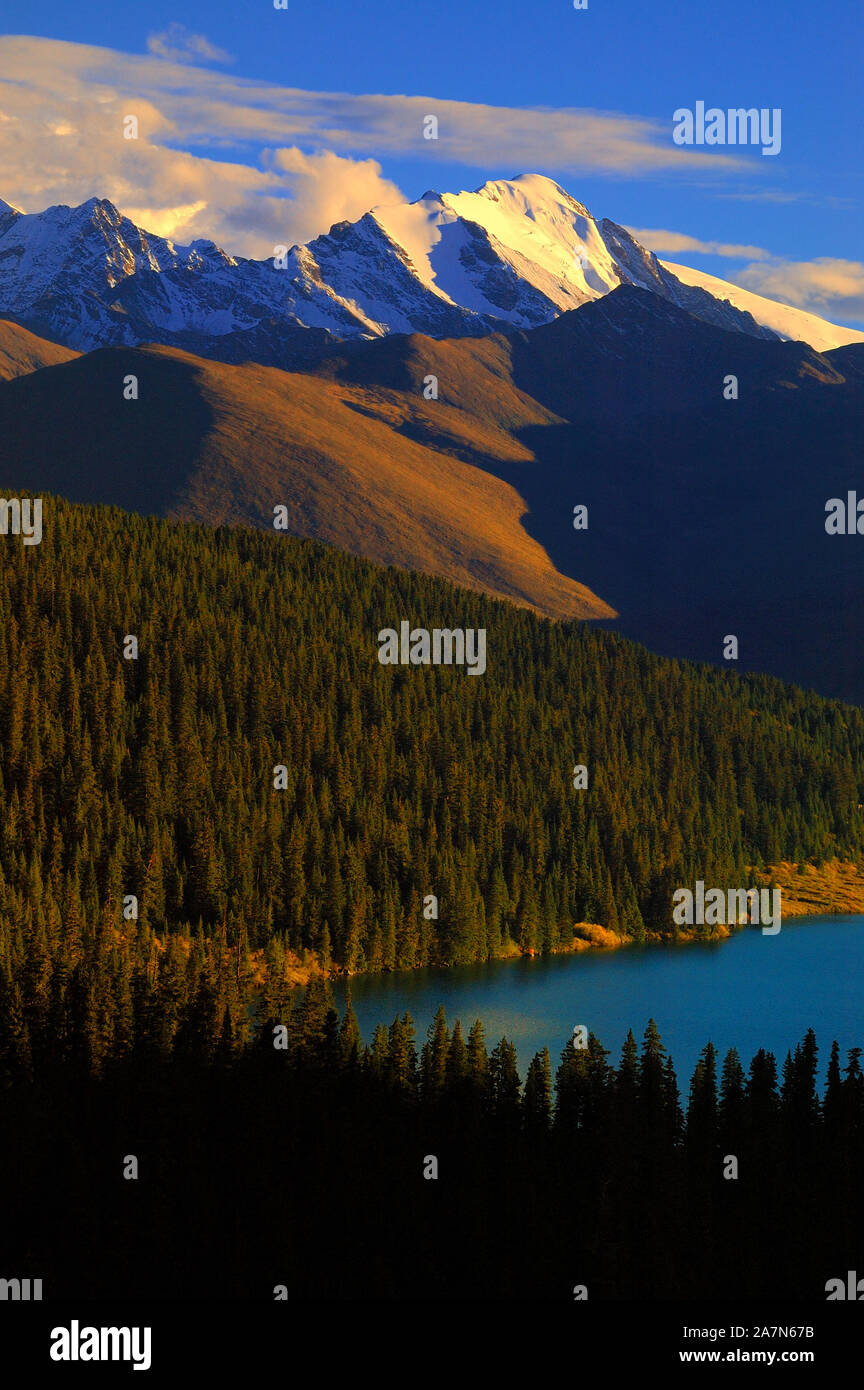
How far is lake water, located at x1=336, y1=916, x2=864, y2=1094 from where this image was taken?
130000 millimetres

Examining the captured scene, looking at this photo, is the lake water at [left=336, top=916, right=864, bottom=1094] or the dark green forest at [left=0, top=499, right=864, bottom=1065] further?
the dark green forest at [left=0, top=499, right=864, bottom=1065]

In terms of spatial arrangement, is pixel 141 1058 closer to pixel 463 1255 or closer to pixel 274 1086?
pixel 274 1086

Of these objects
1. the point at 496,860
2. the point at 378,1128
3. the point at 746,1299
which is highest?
the point at 496,860

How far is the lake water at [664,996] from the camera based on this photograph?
130000mm

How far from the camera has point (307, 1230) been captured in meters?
80.9

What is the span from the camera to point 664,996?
489 ft
